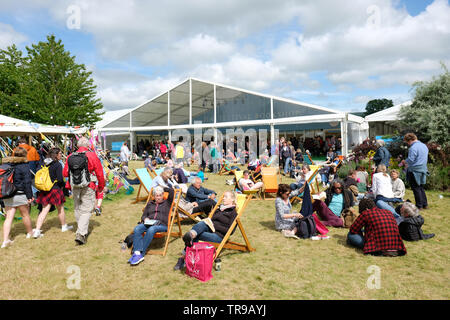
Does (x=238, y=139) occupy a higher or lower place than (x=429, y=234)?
higher

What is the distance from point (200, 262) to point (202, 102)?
1724cm

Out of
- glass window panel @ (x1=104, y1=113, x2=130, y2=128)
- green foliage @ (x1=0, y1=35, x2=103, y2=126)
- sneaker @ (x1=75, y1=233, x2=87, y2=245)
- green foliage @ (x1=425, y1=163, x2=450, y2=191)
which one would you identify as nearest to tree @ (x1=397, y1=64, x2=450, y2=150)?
green foliage @ (x1=425, y1=163, x2=450, y2=191)

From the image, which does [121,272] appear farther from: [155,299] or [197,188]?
[197,188]

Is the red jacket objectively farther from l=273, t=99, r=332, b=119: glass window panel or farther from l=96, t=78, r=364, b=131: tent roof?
l=273, t=99, r=332, b=119: glass window panel

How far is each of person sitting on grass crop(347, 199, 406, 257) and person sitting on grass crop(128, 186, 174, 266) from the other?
291cm

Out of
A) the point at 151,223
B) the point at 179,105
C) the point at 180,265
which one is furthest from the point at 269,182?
the point at 179,105

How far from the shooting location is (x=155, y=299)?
9.53 ft

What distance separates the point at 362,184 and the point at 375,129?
1154 centimetres

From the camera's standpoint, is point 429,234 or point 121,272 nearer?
point 121,272

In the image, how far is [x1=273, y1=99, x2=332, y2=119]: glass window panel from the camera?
1473cm

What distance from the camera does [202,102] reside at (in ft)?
64.5

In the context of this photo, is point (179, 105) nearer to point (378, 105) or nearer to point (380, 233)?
point (380, 233)

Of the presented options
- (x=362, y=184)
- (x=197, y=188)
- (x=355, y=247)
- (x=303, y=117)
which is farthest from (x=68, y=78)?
(x=355, y=247)
